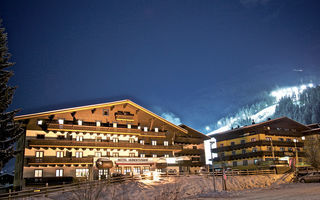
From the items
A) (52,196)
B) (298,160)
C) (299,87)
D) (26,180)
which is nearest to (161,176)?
(52,196)

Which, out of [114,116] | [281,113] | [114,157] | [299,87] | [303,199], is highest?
[299,87]

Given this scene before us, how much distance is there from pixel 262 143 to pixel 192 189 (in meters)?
35.8

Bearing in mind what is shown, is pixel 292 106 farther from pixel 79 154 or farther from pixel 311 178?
pixel 79 154

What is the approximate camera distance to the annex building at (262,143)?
2507 inches

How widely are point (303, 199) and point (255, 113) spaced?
17732cm

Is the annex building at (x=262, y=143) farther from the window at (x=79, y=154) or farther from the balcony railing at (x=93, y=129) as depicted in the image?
the window at (x=79, y=154)

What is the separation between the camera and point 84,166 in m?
47.4

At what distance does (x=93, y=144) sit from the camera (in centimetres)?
4825

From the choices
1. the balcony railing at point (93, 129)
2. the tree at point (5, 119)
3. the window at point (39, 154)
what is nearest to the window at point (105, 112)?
the balcony railing at point (93, 129)

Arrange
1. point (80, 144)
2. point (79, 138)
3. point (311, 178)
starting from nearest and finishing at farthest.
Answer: point (311, 178) < point (80, 144) < point (79, 138)

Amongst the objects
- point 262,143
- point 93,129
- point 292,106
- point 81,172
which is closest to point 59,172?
point 81,172

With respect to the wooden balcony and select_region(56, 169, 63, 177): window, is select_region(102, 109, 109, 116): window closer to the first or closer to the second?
the wooden balcony

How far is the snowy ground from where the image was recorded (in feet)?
90.1

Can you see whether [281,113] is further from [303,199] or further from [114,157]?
[303,199]
